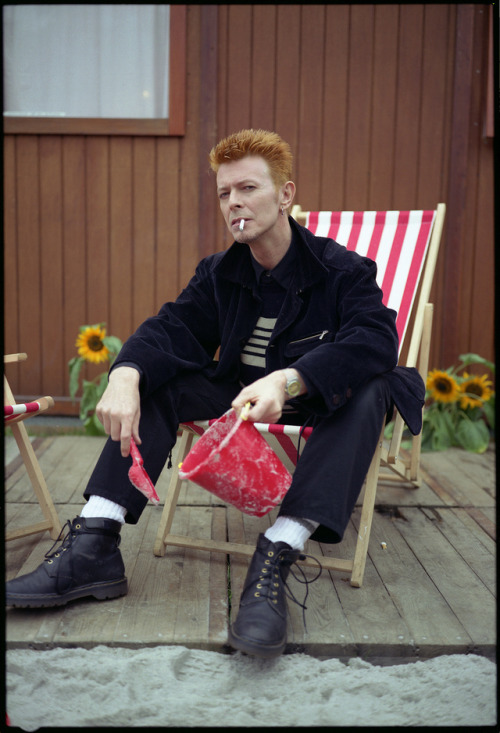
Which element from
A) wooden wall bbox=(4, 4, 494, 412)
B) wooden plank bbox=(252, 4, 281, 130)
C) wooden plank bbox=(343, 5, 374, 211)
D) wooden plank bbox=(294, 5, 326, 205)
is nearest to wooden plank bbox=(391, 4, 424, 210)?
wooden wall bbox=(4, 4, 494, 412)

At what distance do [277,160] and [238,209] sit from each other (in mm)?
207

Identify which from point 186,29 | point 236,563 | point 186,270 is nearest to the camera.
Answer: point 236,563

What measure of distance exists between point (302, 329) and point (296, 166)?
91.7 inches

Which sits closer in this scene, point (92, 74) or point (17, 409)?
point (17, 409)

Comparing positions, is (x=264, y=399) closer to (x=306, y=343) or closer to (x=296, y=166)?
(x=306, y=343)

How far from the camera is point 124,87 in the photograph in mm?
4129

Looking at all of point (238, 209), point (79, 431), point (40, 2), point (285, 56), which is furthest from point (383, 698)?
point (285, 56)

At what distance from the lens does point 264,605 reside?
167 centimetres

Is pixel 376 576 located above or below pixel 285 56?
below

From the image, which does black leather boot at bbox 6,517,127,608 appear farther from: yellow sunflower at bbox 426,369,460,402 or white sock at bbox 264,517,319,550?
yellow sunflower at bbox 426,369,460,402

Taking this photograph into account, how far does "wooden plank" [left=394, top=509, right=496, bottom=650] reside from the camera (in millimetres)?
1813

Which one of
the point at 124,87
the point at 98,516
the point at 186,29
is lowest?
the point at 98,516

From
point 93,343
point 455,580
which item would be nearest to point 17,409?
point 455,580

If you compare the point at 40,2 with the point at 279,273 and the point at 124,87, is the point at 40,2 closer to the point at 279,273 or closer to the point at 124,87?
the point at 279,273
